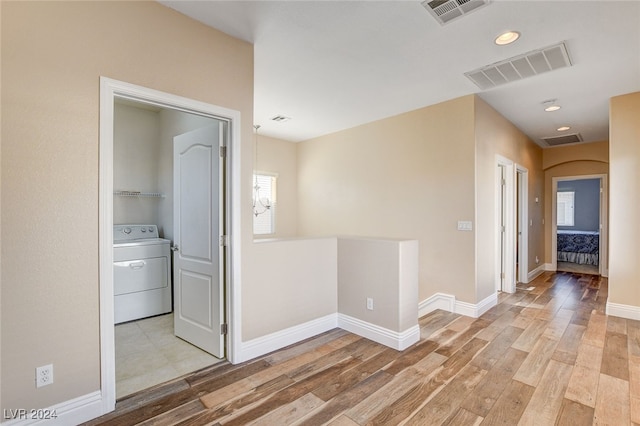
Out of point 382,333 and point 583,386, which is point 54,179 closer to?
point 382,333

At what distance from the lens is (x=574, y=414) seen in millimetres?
1946

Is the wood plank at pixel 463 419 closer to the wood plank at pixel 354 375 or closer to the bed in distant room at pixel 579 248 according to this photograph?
the wood plank at pixel 354 375

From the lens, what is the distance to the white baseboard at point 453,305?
3.79 meters

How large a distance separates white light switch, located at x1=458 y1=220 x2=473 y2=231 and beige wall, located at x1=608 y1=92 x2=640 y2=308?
71.2 inches

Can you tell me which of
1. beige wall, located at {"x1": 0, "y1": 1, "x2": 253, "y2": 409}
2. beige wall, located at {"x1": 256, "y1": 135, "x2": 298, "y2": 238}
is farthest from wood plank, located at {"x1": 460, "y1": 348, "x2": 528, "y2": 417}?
beige wall, located at {"x1": 256, "y1": 135, "x2": 298, "y2": 238}

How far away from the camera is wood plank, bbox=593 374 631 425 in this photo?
1.89 metres

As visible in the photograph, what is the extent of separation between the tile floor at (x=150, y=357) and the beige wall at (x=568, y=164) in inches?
288

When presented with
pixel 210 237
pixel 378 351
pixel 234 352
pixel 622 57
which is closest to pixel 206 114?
pixel 210 237

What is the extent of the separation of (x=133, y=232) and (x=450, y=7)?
4.35m

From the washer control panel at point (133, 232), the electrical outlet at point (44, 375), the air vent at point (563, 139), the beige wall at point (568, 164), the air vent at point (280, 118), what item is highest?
the air vent at point (280, 118)

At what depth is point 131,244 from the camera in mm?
3760

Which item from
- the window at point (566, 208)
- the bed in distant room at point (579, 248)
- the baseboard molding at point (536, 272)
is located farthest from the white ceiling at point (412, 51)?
the window at point (566, 208)

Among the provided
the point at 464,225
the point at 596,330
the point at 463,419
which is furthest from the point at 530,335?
the point at 463,419

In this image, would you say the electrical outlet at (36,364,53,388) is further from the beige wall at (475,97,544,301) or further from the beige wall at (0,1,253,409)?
the beige wall at (475,97,544,301)
